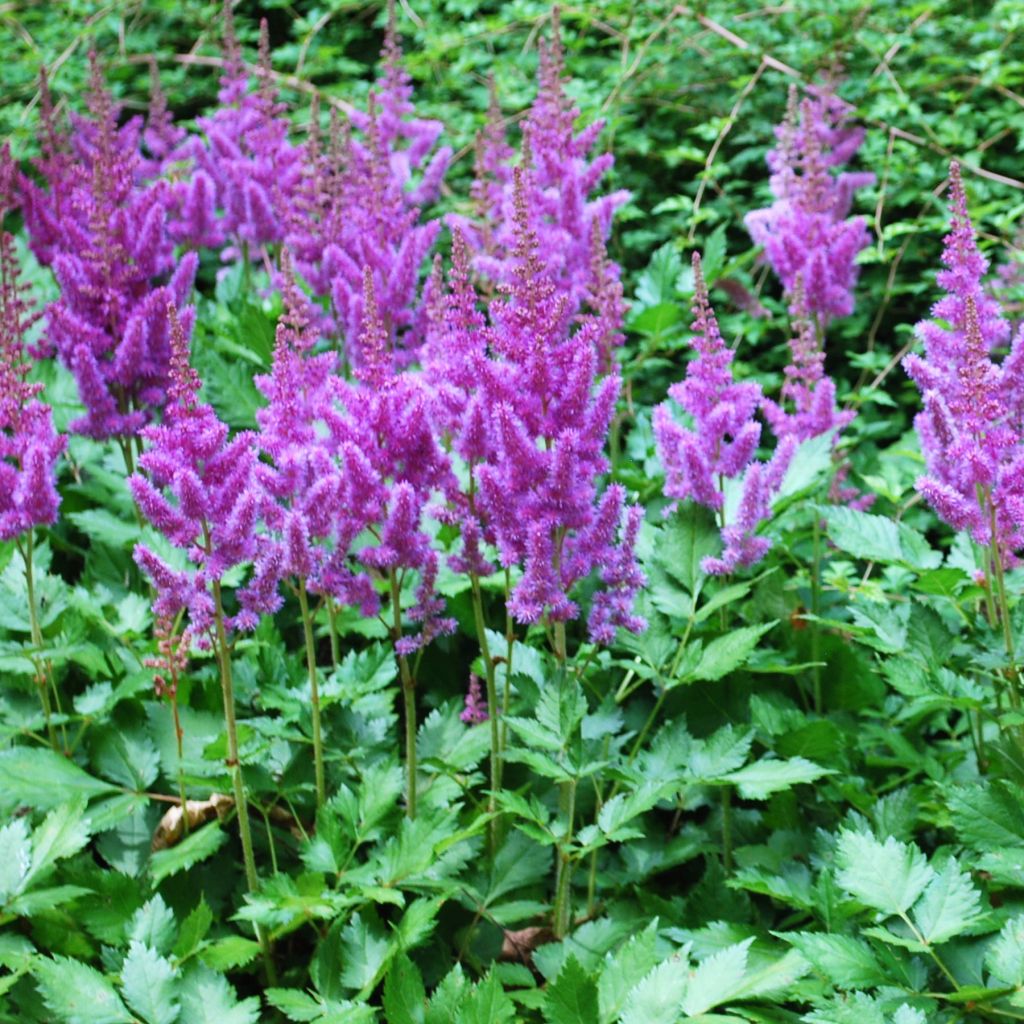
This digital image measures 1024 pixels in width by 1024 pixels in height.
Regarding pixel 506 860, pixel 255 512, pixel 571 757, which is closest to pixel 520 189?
pixel 255 512

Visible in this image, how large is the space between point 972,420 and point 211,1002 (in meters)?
1.61

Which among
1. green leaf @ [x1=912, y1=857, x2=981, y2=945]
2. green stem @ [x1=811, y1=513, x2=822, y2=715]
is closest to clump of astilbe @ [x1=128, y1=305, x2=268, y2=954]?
green leaf @ [x1=912, y1=857, x2=981, y2=945]

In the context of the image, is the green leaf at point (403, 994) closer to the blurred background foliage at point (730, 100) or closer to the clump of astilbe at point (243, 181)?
the clump of astilbe at point (243, 181)

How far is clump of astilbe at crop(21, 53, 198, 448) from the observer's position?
2.80 m

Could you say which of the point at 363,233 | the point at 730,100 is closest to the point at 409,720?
the point at 363,233

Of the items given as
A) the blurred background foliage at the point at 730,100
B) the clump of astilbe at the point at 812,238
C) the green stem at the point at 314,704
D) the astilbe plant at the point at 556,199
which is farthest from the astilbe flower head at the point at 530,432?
the blurred background foliage at the point at 730,100

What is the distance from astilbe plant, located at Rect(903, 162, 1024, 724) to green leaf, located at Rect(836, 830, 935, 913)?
1.49ft

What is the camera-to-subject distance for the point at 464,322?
2.20 meters

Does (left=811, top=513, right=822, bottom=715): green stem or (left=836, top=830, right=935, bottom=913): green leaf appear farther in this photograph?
(left=811, top=513, right=822, bottom=715): green stem

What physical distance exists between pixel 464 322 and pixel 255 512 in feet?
1.73

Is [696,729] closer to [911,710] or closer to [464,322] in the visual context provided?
[911,710]

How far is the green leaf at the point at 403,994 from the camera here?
6.14 ft

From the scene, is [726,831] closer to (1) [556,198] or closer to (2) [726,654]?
(2) [726,654]

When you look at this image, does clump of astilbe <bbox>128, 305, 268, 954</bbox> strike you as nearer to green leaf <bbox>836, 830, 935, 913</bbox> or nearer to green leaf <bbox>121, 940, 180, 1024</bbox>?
green leaf <bbox>121, 940, 180, 1024</bbox>
